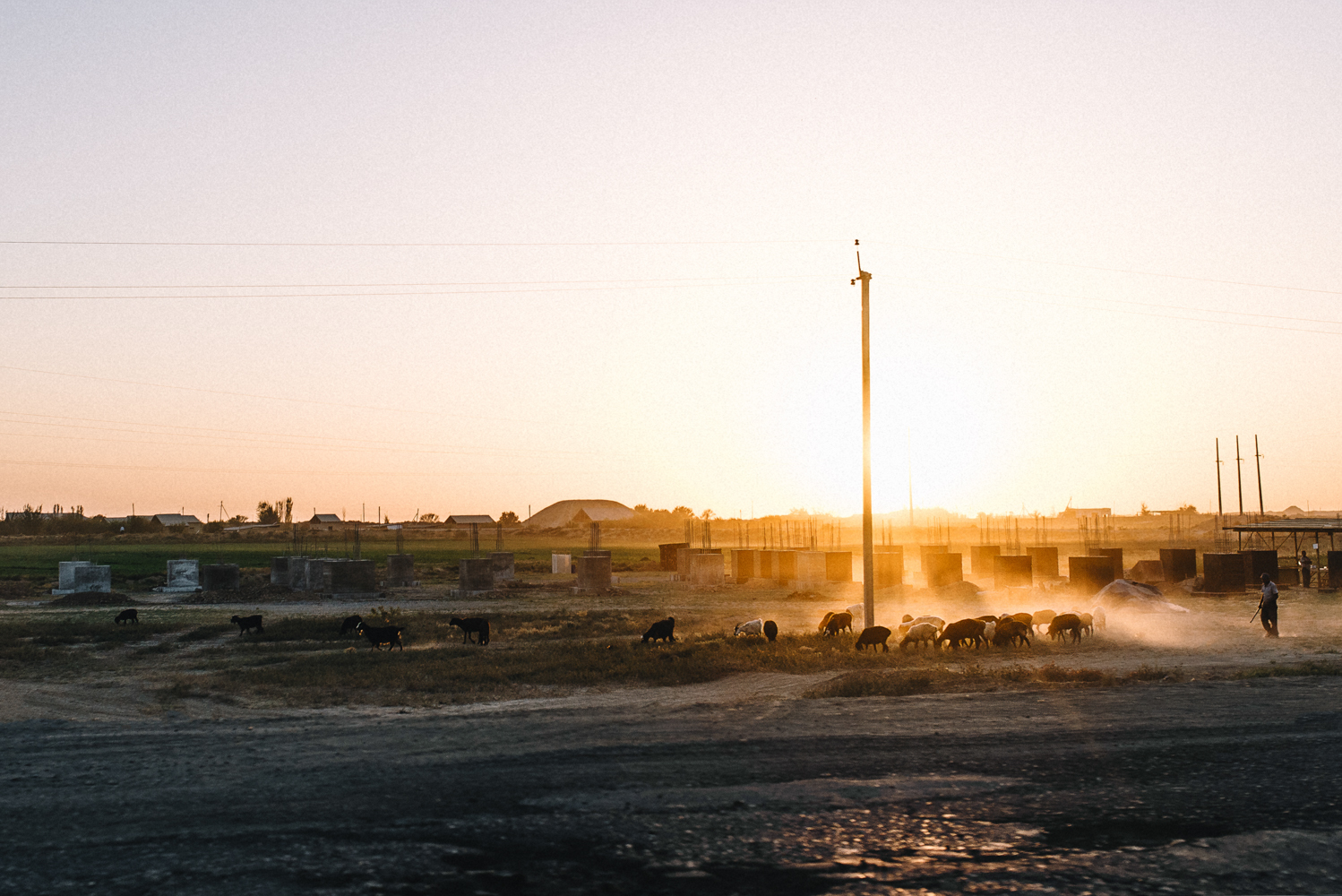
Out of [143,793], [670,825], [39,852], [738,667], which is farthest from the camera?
[738,667]

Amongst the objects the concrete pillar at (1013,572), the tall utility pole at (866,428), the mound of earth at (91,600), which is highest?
the tall utility pole at (866,428)

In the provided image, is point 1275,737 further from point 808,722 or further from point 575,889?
point 575,889

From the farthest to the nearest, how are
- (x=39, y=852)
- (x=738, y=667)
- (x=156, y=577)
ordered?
(x=156, y=577) → (x=738, y=667) → (x=39, y=852)

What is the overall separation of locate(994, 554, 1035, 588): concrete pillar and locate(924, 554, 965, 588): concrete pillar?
5.57 ft

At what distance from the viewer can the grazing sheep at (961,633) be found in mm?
22828

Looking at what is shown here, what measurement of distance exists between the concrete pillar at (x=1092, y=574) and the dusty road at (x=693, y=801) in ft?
75.2

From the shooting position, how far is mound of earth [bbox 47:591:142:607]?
39.5m

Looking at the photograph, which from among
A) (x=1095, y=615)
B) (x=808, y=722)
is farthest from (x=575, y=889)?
(x=1095, y=615)

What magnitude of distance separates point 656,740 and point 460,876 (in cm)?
477

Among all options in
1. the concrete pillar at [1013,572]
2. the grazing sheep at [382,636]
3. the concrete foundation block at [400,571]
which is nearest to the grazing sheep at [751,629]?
the grazing sheep at [382,636]

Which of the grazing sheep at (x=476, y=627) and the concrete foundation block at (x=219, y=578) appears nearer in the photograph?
the grazing sheep at (x=476, y=627)

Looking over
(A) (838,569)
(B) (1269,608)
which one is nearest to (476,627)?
(B) (1269,608)

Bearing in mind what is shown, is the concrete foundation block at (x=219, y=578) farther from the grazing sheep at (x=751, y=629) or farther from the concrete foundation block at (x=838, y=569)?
the grazing sheep at (x=751, y=629)

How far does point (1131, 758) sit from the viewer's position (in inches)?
437
